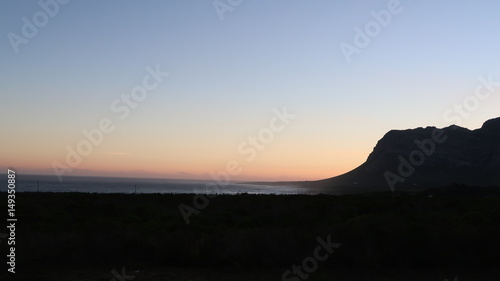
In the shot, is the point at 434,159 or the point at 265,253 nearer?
the point at 265,253

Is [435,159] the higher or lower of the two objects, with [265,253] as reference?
higher

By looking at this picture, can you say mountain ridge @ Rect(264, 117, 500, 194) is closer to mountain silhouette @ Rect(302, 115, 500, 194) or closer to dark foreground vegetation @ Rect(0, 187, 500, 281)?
mountain silhouette @ Rect(302, 115, 500, 194)

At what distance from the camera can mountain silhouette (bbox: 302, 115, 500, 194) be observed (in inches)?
5340

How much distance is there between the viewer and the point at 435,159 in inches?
5881

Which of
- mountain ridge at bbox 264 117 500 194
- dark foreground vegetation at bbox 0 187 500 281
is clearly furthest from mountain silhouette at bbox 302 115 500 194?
dark foreground vegetation at bbox 0 187 500 281

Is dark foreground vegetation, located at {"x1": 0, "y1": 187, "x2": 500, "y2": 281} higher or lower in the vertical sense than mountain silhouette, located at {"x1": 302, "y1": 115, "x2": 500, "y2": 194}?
lower

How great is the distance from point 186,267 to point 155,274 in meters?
1.13

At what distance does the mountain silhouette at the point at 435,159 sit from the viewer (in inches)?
5340

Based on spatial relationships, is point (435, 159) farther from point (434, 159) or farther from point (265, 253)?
point (265, 253)

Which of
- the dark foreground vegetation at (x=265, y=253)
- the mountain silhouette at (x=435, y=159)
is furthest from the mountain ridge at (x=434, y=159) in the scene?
the dark foreground vegetation at (x=265, y=253)

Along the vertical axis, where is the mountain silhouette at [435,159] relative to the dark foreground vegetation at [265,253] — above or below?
above

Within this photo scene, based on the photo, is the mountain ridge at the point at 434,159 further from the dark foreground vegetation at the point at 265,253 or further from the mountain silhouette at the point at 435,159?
the dark foreground vegetation at the point at 265,253

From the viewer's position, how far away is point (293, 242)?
43.2 ft

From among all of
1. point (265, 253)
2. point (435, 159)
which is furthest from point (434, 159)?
point (265, 253)
